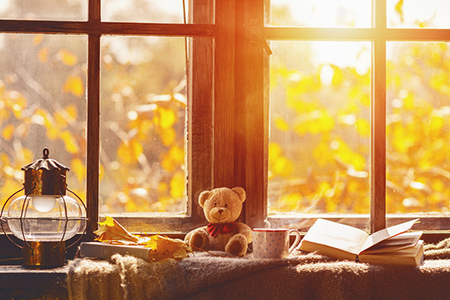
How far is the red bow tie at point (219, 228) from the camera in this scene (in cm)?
148

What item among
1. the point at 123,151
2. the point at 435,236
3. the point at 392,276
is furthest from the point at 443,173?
the point at 123,151

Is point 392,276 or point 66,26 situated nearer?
point 392,276

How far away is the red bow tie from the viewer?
1482 mm

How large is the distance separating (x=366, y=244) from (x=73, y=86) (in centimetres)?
95

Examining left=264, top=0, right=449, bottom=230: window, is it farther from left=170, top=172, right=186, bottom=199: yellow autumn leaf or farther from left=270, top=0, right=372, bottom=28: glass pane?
left=170, top=172, right=186, bottom=199: yellow autumn leaf

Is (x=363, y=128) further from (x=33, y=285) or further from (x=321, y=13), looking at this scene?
(x=33, y=285)

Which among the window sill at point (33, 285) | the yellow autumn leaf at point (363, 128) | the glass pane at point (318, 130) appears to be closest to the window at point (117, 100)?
the glass pane at point (318, 130)

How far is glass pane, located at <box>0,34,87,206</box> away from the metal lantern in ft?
0.68

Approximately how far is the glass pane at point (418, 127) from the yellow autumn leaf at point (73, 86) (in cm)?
94

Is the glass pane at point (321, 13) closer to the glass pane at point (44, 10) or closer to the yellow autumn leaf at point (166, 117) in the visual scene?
the yellow autumn leaf at point (166, 117)

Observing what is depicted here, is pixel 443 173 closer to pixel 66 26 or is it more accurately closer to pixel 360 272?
pixel 360 272

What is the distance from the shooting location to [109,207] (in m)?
1.64

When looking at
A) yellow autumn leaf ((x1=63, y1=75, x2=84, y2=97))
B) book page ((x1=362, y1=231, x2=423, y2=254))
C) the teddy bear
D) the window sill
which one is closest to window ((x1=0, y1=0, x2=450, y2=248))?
yellow autumn leaf ((x1=63, y1=75, x2=84, y2=97))

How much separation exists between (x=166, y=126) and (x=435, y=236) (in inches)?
34.6
